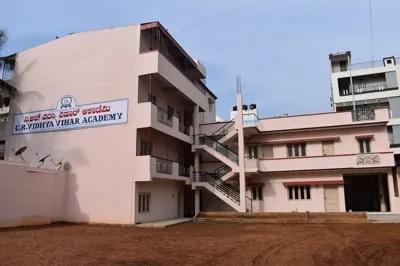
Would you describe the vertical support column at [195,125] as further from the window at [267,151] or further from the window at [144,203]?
the window at [144,203]

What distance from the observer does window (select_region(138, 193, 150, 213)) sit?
17656mm

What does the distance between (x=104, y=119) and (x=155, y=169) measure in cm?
403

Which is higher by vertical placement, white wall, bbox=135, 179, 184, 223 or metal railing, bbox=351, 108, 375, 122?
metal railing, bbox=351, 108, 375, 122

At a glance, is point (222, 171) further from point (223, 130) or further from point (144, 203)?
point (144, 203)

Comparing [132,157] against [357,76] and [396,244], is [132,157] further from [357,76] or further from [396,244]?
[357,76]

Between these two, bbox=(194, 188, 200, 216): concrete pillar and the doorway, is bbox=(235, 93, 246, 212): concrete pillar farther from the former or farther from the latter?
the doorway

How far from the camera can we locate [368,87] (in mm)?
34188

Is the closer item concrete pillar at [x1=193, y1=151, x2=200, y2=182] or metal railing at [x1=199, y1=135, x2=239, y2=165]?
metal railing at [x1=199, y1=135, x2=239, y2=165]

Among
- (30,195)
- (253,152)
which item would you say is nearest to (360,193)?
(253,152)

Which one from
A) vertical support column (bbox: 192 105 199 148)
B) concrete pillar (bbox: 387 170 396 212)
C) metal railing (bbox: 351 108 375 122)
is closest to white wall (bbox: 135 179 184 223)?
vertical support column (bbox: 192 105 199 148)

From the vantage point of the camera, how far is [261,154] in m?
23.2

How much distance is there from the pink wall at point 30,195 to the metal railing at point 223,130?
10169 millimetres

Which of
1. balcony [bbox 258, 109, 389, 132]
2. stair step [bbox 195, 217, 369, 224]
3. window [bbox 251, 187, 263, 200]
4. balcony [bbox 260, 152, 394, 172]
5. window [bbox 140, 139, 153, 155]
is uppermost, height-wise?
balcony [bbox 258, 109, 389, 132]

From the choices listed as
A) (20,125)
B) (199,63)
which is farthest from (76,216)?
(199,63)
